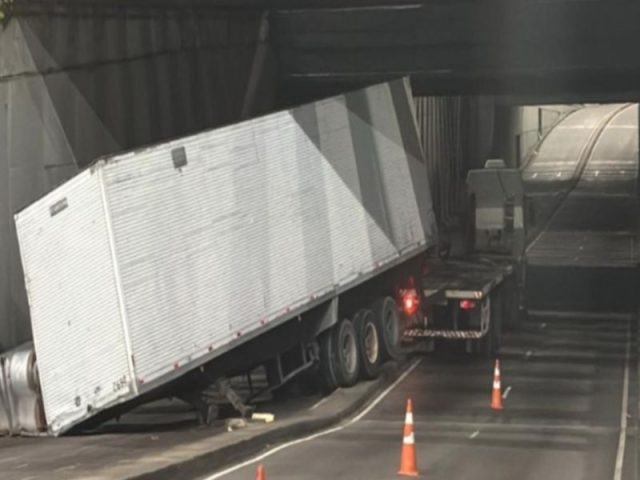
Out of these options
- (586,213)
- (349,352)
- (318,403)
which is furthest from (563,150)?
(318,403)

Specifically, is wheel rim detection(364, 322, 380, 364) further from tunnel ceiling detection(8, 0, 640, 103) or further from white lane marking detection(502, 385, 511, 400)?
tunnel ceiling detection(8, 0, 640, 103)

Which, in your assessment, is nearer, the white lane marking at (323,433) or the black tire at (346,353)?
the white lane marking at (323,433)

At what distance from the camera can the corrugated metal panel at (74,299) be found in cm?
1540

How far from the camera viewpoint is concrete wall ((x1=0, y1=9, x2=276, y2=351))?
19375 millimetres

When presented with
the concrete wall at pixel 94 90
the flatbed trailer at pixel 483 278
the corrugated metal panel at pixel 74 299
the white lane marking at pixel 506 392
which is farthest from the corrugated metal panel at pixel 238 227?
the concrete wall at pixel 94 90

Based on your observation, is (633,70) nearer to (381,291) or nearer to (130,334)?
(381,291)

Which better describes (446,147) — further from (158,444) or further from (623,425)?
(158,444)

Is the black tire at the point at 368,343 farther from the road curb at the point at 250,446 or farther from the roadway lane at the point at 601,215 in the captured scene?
the roadway lane at the point at 601,215

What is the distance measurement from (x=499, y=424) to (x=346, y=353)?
3409 millimetres

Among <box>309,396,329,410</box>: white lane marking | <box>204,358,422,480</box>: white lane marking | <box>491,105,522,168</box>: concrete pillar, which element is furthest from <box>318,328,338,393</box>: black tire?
<box>491,105,522,168</box>: concrete pillar

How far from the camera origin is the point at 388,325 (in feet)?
80.5

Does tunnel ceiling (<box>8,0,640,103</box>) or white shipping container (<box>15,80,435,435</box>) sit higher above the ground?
tunnel ceiling (<box>8,0,640,103</box>)

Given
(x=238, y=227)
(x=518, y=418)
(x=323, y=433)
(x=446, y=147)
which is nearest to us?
(x=238, y=227)

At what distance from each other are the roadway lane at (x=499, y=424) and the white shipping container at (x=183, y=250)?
191 cm
